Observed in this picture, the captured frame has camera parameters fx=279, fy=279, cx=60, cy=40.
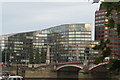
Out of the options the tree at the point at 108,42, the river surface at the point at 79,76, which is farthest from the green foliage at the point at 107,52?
the river surface at the point at 79,76

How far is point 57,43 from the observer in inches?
2936

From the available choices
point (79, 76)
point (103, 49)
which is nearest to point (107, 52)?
point (103, 49)

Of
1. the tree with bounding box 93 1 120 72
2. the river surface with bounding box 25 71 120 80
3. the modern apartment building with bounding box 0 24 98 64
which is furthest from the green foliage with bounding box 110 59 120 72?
the modern apartment building with bounding box 0 24 98 64

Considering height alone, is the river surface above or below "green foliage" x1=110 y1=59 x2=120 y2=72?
below

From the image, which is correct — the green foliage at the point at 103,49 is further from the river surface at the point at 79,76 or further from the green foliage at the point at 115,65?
the river surface at the point at 79,76

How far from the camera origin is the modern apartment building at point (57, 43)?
2803 inches

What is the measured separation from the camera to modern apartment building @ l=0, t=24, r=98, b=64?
71.2 m

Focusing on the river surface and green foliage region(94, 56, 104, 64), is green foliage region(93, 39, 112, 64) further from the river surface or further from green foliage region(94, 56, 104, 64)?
the river surface

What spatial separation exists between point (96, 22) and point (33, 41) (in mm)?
20152

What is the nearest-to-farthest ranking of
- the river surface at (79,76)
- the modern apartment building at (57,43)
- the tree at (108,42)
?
the tree at (108,42), the river surface at (79,76), the modern apartment building at (57,43)

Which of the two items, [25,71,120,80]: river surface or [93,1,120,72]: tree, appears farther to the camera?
[25,71,120,80]: river surface

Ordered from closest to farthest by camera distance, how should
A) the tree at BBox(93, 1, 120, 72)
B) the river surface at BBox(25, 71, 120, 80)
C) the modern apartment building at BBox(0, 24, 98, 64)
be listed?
the tree at BBox(93, 1, 120, 72) < the river surface at BBox(25, 71, 120, 80) < the modern apartment building at BBox(0, 24, 98, 64)

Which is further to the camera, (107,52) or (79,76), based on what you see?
(79,76)

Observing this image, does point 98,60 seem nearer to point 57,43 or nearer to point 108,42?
point 108,42
